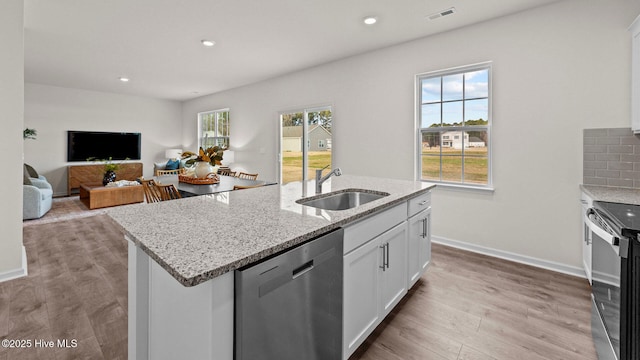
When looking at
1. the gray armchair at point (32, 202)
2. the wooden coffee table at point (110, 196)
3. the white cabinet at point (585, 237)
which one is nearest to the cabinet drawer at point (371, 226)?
the white cabinet at point (585, 237)

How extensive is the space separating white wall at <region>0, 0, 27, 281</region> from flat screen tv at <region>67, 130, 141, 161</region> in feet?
17.5

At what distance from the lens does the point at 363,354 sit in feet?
5.56

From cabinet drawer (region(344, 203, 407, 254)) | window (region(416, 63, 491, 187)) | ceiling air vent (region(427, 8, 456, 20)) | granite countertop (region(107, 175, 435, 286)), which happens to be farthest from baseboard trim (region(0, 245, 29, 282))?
ceiling air vent (region(427, 8, 456, 20))

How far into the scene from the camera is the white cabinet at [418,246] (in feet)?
7.17

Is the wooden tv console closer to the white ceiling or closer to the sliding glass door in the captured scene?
the white ceiling

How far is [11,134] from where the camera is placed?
8.39ft

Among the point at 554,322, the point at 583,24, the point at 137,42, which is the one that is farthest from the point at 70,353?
the point at 583,24

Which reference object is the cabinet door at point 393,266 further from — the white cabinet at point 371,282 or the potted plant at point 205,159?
the potted plant at point 205,159

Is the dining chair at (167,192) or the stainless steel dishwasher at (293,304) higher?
the dining chair at (167,192)

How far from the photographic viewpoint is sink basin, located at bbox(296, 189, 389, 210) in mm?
2102

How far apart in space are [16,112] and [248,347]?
10.5ft

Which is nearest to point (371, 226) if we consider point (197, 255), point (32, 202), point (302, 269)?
point (302, 269)

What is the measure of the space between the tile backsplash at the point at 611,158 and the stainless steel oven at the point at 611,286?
1142mm

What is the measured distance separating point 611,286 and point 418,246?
3.65 feet
